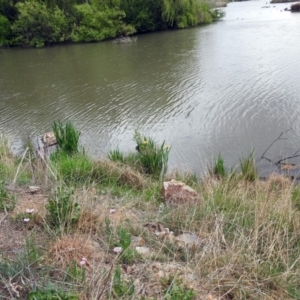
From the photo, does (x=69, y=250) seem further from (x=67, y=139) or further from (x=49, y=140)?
(x=49, y=140)

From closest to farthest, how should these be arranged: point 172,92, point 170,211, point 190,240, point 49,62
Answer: point 190,240 → point 170,211 → point 172,92 → point 49,62

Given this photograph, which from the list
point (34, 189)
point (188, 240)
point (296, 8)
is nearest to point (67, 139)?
point (34, 189)

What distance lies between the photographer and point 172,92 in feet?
38.0

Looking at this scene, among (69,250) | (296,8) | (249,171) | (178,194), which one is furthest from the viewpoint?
(296,8)

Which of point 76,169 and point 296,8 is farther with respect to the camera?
point 296,8

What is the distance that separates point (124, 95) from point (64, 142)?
18.2ft

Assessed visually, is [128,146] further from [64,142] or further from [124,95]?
[124,95]

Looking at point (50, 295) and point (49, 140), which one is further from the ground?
point (50, 295)

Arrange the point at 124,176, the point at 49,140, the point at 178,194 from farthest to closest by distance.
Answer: the point at 49,140 < the point at 124,176 < the point at 178,194

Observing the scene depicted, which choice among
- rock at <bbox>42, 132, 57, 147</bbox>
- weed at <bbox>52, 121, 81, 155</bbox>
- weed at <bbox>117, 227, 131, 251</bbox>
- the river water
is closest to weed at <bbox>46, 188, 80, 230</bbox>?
weed at <bbox>117, 227, 131, 251</bbox>

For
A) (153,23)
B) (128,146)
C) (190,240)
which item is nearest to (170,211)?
(190,240)

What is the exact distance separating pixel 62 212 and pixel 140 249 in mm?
622

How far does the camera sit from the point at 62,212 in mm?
2676

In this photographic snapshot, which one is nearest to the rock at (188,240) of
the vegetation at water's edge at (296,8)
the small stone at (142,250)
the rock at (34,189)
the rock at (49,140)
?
the small stone at (142,250)
